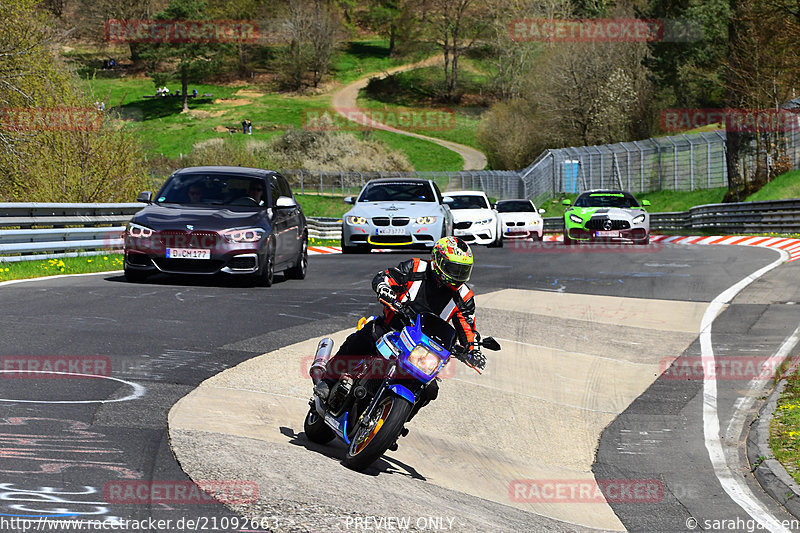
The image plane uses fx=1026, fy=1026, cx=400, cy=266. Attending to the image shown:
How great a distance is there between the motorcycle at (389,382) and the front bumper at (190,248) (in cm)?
733

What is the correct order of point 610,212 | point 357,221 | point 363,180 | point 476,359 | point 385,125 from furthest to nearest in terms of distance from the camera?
point 385,125, point 363,180, point 610,212, point 357,221, point 476,359

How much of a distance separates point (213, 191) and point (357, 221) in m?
6.37

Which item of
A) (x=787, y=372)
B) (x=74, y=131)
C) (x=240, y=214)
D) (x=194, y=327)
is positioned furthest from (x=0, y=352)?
(x=74, y=131)

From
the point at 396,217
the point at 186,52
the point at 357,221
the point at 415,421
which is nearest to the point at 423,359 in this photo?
the point at 415,421

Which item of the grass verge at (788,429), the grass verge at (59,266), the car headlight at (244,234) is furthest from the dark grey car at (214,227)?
the grass verge at (788,429)

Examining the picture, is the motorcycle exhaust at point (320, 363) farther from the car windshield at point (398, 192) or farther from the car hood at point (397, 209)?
the car windshield at point (398, 192)

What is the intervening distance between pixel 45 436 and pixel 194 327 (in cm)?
490

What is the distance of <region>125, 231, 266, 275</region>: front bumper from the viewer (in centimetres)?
1393

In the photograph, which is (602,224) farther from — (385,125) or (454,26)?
(454,26)

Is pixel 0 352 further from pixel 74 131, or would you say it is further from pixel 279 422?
pixel 74 131

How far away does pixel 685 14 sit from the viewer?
50.4 m

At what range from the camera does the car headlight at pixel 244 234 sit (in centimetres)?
1408

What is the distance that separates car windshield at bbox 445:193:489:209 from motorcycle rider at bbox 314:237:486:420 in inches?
757

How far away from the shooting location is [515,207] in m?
30.8
